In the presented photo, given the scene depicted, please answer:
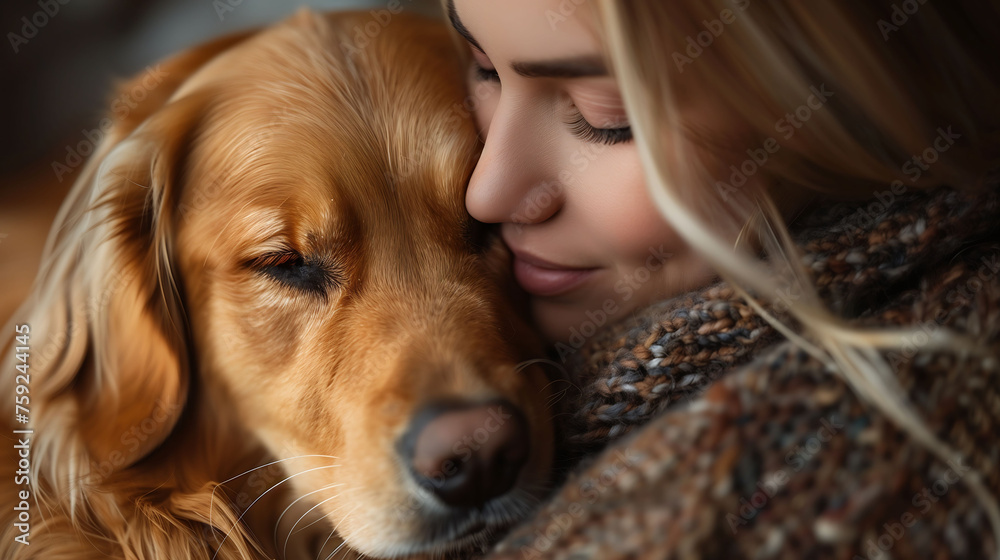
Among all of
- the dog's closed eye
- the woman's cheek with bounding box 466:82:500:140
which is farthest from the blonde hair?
the dog's closed eye

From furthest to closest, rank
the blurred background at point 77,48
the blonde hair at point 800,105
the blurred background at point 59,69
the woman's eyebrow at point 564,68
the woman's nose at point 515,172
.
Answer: the blurred background at point 77,48 → the blurred background at point 59,69 → the woman's nose at point 515,172 → the woman's eyebrow at point 564,68 → the blonde hair at point 800,105

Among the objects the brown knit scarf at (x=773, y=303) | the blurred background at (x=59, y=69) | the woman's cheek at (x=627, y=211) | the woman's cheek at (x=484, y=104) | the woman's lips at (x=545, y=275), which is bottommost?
the brown knit scarf at (x=773, y=303)

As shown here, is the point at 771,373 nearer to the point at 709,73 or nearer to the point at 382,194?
the point at 709,73

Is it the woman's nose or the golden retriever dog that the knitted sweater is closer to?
the golden retriever dog

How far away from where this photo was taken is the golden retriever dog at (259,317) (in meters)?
1.27

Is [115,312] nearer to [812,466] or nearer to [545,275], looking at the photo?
[545,275]

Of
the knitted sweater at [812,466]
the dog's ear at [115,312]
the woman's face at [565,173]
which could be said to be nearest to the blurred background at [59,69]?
the dog's ear at [115,312]

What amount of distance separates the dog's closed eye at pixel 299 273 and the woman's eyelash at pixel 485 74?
525 millimetres

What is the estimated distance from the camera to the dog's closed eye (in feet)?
4.29

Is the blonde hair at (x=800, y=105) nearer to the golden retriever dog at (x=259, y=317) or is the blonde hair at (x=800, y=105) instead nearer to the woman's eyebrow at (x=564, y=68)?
the woman's eyebrow at (x=564, y=68)

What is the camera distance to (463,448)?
105 cm

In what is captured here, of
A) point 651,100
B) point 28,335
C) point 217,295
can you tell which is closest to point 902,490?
point 651,100

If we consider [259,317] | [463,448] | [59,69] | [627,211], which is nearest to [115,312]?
[259,317]

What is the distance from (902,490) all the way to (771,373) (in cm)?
21
